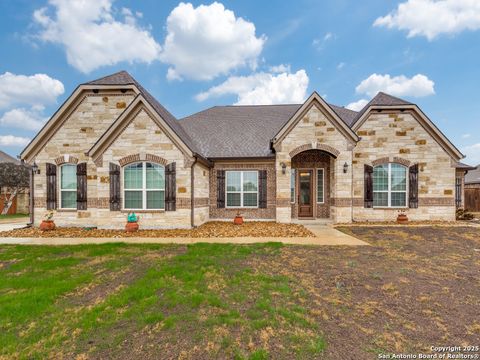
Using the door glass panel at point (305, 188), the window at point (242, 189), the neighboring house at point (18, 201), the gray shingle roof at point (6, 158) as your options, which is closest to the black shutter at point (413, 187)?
the door glass panel at point (305, 188)

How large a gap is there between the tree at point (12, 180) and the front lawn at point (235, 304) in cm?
→ 1439

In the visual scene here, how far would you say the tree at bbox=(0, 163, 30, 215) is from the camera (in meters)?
17.1

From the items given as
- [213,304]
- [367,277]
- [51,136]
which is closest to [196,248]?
[213,304]

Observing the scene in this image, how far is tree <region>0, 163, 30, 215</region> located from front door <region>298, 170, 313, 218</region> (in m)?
19.6

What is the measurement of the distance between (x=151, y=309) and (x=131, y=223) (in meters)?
7.22

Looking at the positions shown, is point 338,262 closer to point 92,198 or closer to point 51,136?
point 92,198

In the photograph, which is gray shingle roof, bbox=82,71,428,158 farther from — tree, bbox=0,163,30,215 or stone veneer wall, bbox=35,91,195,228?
tree, bbox=0,163,30,215

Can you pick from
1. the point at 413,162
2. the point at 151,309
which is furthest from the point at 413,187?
the point at 151,309

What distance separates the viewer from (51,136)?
11.8m

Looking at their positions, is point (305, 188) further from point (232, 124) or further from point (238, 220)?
point (232, 124)

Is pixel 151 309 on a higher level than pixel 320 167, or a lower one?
lower

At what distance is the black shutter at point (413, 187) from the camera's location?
12.5m

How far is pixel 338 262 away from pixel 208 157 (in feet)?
28.5

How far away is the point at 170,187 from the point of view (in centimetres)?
1045
